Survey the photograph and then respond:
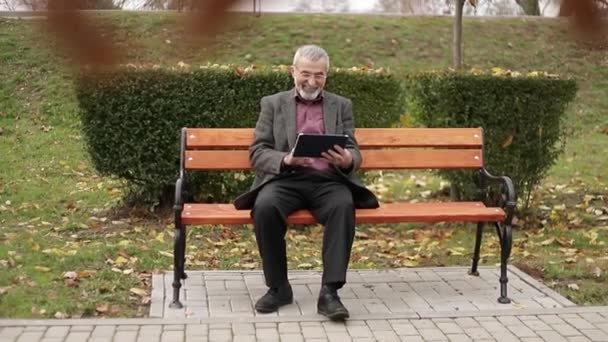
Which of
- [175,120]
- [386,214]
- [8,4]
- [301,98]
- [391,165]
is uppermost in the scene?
[8,4]

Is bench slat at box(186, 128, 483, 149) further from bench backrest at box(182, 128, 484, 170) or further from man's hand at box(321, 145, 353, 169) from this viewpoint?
man's hand at box(321, 145, 353, 169)

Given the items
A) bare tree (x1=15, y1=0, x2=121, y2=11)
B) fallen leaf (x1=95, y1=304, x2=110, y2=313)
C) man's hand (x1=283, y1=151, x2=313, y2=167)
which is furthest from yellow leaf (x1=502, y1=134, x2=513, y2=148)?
bare tree (x1=15, y1=0, x2=121, y2=11)

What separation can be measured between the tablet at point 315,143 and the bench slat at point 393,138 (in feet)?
2.78

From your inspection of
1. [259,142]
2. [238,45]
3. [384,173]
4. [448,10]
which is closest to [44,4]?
[238,45]

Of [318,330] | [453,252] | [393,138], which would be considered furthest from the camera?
[453,252]

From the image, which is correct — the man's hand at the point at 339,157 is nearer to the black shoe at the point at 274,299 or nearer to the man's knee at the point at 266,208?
the man's knee at the point at 266,208

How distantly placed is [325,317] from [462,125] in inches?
102

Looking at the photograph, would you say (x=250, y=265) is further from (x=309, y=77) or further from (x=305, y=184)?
(x=309, y=77)

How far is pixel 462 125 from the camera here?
20.7 feet

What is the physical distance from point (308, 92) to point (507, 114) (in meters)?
2.29

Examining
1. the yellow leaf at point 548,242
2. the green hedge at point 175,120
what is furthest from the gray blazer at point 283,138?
the yellow leaf at point 548,242

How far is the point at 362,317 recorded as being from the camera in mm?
4176

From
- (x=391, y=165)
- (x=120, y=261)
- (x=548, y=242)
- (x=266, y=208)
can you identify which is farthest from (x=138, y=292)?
(x=548, y=242)

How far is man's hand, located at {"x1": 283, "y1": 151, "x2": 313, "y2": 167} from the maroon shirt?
3 centimetres
